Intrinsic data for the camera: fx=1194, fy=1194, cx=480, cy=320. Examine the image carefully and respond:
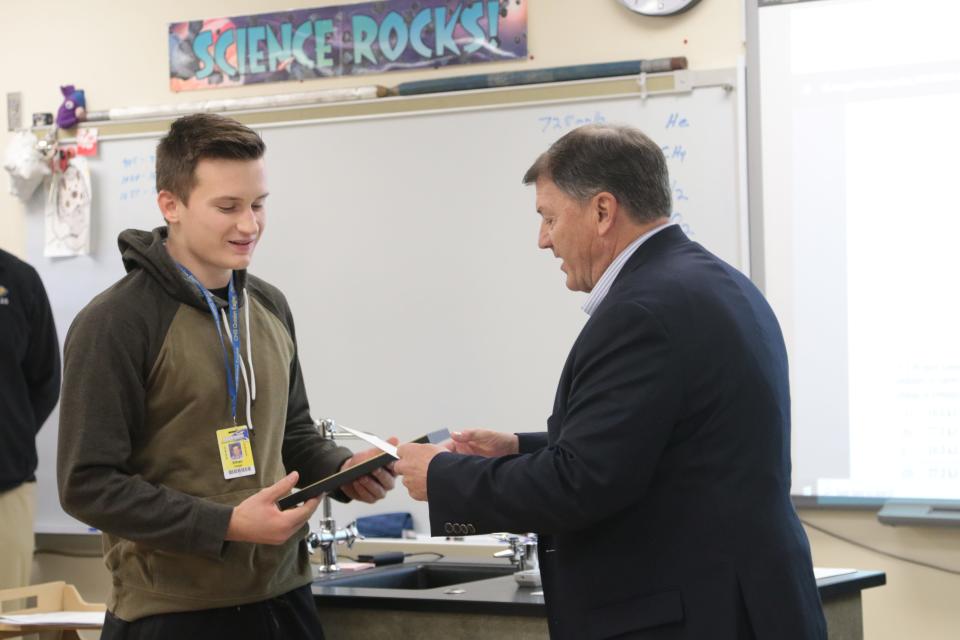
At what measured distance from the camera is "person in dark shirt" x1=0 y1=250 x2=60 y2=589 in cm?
413

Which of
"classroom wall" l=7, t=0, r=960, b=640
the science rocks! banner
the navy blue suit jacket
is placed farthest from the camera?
the science rocks! banner

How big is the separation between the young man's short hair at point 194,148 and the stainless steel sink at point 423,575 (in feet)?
3.92

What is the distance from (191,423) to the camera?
190 centimetres

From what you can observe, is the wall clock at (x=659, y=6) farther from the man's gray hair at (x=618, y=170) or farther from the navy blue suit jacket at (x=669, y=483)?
the navy blue suit jacket at (x=669, y=483)

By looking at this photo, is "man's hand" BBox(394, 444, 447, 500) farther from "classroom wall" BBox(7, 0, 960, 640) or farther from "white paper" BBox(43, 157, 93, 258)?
"white paper" BBox(43, 157, 93, 258)

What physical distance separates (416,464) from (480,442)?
1.16ft

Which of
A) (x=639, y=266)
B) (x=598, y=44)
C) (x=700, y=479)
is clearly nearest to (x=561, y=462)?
(x=700, y=479)

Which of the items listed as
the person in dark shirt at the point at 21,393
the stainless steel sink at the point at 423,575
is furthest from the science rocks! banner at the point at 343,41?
the stainless steel sink at the point at 423,575

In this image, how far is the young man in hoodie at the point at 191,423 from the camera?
1805 millimetres

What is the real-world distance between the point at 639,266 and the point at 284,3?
294cm

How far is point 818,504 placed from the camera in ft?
11.9

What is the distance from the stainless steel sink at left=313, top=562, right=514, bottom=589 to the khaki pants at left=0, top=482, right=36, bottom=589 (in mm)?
1739

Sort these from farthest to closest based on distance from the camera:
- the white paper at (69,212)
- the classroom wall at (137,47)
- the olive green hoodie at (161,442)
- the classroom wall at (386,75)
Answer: the white paper at (69,212)
the classroom wall at (137,47)
the classroom wall at (386,75)
the olive green hoodie at (161,442)

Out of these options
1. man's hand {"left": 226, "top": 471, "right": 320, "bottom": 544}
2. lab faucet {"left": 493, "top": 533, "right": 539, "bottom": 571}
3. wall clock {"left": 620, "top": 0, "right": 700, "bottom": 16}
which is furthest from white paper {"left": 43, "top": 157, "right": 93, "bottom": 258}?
man's hand {"left": 226, "top": 471, "right": 320, "bottom": 544}
